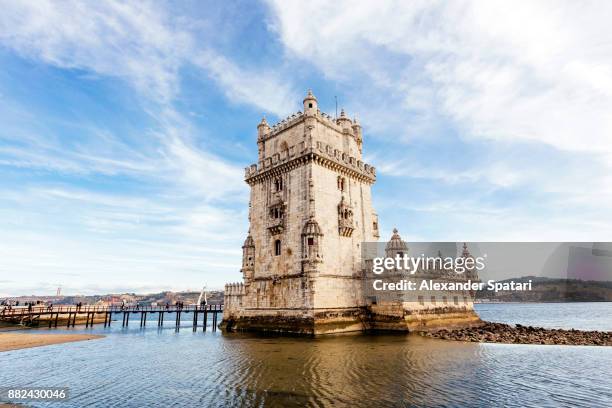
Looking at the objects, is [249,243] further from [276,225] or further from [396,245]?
[396,245]

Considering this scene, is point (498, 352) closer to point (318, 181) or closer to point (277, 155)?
point (318, 181)

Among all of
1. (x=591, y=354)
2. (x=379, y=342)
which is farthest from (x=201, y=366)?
(x=591, y=354)

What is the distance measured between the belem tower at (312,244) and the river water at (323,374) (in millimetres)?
6039

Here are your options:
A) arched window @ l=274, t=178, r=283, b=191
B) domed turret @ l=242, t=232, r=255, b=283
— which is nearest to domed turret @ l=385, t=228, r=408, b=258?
arched window @ l=274, t=178, r=283, b=191

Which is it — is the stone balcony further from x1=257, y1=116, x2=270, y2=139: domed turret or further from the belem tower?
x1=257, y1=116, x2=270, y2=139: domed turret

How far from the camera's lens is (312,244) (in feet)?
107

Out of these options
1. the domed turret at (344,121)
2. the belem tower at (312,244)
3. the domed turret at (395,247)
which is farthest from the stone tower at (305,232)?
the domed turret at (395,247)

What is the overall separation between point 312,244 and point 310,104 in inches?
592

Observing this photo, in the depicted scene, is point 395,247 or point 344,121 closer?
point 395,247

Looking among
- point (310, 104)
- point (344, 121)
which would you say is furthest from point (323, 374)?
point (344, 121)

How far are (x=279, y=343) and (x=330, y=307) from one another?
7091mm

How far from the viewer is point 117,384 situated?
1648 cm

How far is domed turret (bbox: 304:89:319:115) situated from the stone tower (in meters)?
0.11

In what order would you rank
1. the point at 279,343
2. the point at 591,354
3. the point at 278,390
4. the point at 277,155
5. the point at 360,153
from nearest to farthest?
the point at 278,390 < the point at 591,354 < the point at 279,343 < the point at 277,155 < the point at 360,153
